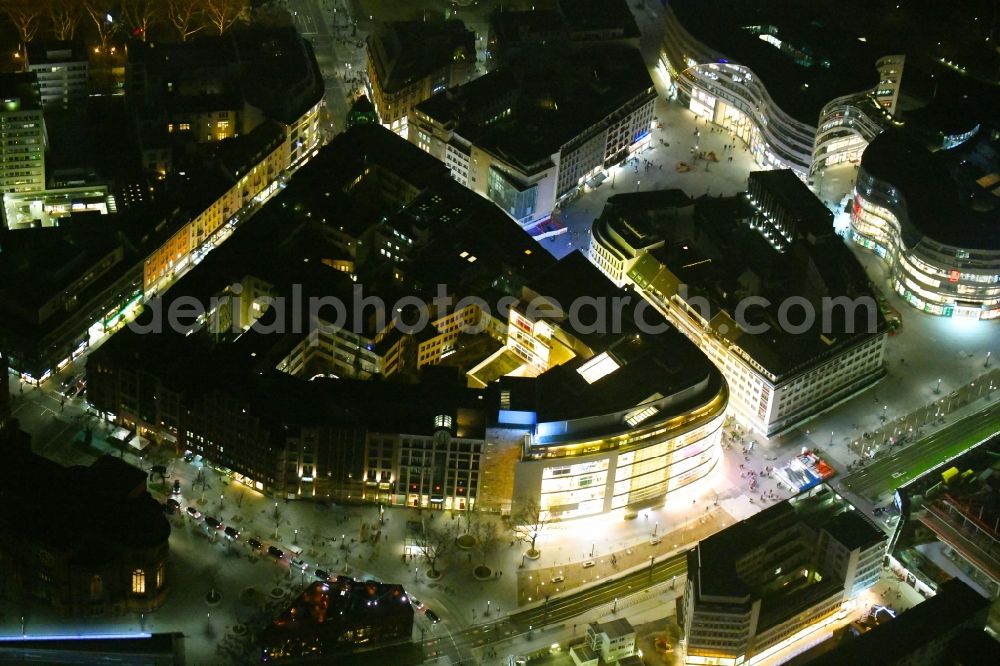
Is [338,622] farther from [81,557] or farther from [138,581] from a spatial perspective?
[81,557]

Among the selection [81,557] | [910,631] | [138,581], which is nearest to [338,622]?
[138,581]

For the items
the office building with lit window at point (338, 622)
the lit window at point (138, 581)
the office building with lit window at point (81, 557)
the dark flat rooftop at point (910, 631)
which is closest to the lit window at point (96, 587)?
the office building with lit window at point (81, 557)

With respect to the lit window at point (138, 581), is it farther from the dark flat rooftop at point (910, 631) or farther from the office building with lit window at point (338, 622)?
the dark flat rooftop at point (910, 631)

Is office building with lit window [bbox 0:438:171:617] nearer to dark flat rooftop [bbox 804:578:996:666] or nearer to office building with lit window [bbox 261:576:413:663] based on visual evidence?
office building with lit window [bbox 261:576:413:663]

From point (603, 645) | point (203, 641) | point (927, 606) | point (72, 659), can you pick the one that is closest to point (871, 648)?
point (927, 606)

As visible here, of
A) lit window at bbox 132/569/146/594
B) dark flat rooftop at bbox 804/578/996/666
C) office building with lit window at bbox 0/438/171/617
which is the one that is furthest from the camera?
lit window at bbox 132/569/146/594

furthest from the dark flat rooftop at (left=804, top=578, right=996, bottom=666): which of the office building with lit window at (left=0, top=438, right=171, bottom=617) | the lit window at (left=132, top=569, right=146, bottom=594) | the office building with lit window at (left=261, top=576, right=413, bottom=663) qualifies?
the office building with lit window at (left=0, top=438, right=171, bottom=617)

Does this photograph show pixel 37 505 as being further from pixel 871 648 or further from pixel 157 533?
pixel 871 648
